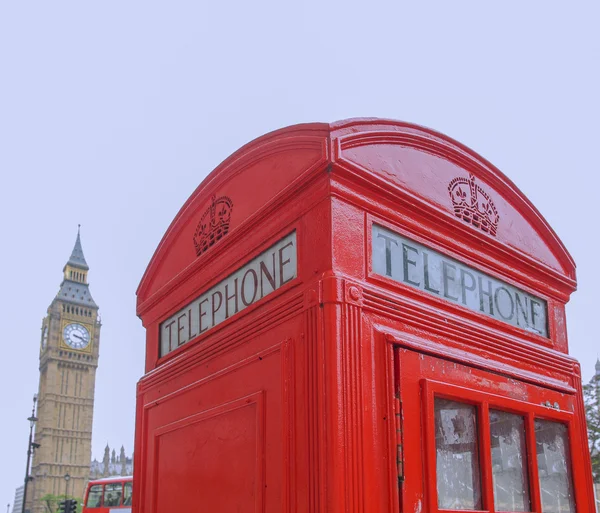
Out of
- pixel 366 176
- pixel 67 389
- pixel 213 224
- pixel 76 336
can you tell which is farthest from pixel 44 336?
Answer: pixel 366 176

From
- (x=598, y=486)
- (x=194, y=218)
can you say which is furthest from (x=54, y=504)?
(x=194, y=218)

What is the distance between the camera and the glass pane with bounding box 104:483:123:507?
28172 mm

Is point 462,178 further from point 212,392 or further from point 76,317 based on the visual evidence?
point 76,317

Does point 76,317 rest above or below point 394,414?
above

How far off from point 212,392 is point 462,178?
1.72 metres

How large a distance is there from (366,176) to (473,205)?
0.85 meters

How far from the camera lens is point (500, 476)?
3.12m

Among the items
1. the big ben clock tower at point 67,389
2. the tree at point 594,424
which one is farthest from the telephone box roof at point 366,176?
the big ben clock tower at point 67,389

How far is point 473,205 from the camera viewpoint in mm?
3686

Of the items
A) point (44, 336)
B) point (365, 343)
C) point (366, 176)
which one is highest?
point (44, 336)

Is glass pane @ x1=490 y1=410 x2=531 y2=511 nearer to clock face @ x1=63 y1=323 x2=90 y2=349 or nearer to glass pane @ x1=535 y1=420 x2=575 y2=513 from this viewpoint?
glass pane @ x1=535 y1=420 x2=575 y2=513

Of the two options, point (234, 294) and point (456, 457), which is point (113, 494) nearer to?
point (234, 294)

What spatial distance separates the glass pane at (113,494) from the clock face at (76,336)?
251 ft

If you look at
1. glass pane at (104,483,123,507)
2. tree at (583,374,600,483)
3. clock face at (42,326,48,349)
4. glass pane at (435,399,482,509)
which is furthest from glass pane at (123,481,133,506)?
clock face at (42,326,48,349)
